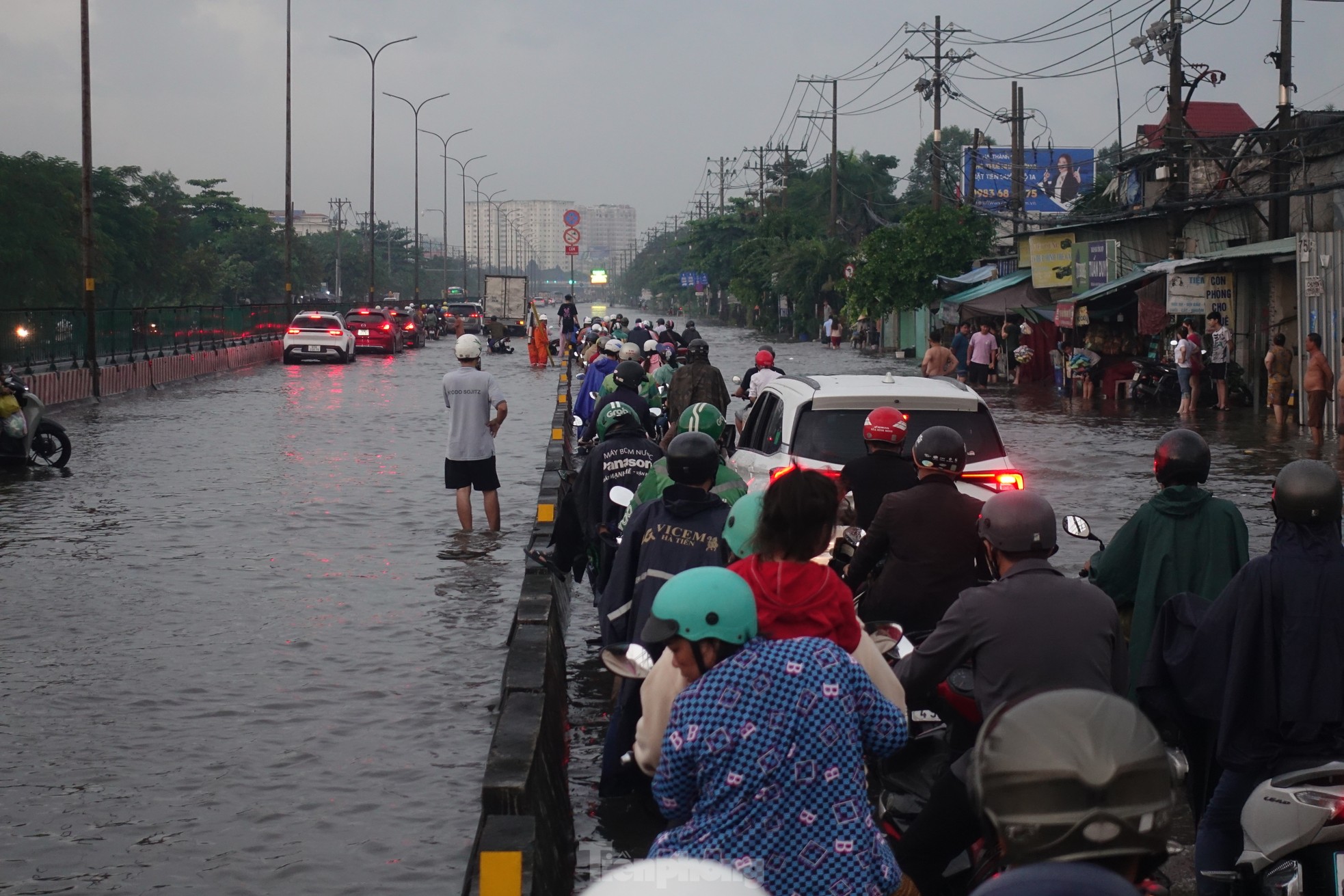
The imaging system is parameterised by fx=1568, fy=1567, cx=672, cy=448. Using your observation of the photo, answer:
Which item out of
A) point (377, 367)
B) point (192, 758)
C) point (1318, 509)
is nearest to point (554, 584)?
point (192, 758)

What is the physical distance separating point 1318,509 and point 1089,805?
8.29ft

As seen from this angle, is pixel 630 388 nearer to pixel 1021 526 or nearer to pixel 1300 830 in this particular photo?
pixel 1021 526

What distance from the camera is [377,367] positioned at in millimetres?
42062

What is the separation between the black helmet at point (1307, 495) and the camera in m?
4.27

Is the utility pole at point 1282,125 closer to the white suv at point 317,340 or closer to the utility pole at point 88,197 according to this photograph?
the utility pole at point 88,197

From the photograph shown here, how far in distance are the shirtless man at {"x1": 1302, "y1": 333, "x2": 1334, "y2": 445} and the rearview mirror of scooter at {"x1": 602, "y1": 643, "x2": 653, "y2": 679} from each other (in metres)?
18.4

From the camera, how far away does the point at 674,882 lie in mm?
1789

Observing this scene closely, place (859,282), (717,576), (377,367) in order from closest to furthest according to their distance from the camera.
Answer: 1. (717,576)
2. (377,367)
3. (859,282)

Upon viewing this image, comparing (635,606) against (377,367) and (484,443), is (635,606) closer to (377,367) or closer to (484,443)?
(484,443)

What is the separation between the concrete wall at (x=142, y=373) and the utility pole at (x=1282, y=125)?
21092mm

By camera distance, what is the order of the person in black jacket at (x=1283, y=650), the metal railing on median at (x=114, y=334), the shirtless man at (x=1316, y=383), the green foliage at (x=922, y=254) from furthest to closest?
the green foliage at (x=922, y=254)
the metal railing on median at (x=114, y=334)
the shirtless man at (x=1316, y=383)
the person in black jacket at (x=1283, y=650)

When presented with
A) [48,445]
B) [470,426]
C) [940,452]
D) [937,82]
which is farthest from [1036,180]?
[940,452]

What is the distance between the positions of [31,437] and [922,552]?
1466 cm

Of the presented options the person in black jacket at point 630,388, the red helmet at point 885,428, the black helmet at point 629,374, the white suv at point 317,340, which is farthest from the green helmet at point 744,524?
the white suv at point 317,340
